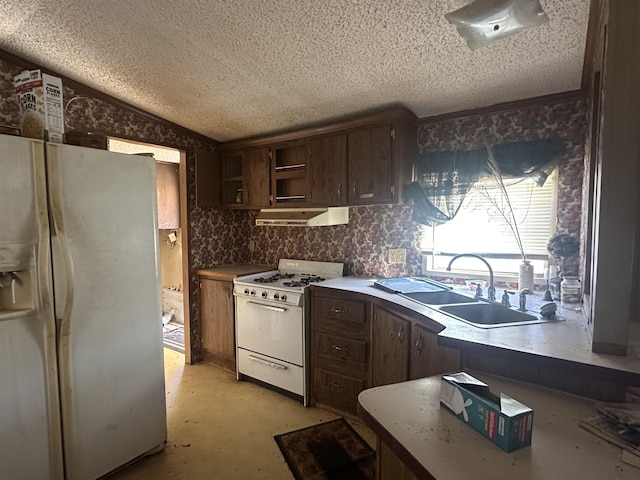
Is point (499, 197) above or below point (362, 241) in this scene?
above

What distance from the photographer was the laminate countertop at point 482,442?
83 centimetres

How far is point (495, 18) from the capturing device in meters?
1.49

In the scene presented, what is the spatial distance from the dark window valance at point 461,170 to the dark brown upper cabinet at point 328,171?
0.54 m

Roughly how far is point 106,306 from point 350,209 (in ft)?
6.71

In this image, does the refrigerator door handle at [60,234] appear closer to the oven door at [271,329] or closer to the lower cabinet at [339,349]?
the oven door at [271,329]

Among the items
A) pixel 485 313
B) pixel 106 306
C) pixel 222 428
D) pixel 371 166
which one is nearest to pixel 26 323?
pixel 106 306

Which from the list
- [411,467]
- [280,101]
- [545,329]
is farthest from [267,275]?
[411,467]

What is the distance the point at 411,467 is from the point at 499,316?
4.62 ft

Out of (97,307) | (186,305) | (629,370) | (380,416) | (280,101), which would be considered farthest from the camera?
(186,305)

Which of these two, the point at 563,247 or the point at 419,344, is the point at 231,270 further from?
the point at 563,247

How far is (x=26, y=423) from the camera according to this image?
5.61 feet

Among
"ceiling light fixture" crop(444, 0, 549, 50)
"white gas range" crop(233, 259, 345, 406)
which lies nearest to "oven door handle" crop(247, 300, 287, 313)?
"white gas range" crop(233, 259, 345, 406)

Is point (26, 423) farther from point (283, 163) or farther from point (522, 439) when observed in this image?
point (283, 163)

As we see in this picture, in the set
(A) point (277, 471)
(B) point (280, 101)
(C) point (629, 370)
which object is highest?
(B) point (280, 101)
